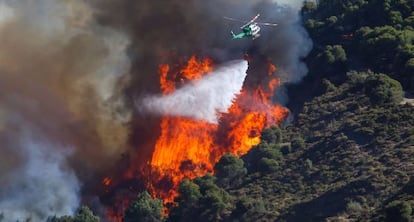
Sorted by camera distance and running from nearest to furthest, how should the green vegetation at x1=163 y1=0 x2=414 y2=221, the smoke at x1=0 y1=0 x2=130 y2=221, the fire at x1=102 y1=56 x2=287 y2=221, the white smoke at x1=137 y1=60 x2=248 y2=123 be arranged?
the green vegetation at x1=163 y1=0 x2=414 y2=221, the smoke at x1=0 y1=0 x2=130 y2=221, the fire at x1=102 y1=56 x2=287 y2=221, the white smoke at x1=137 y1=60 x2=248 y2=123

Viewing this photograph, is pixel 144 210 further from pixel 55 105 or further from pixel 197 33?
pixel 197 33

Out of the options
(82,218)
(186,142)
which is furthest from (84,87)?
(82,218)

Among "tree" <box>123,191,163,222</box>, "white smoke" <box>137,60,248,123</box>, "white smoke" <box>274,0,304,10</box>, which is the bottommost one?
"tree" <box>123,191,163,222</box>

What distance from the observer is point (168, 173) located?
107 metres

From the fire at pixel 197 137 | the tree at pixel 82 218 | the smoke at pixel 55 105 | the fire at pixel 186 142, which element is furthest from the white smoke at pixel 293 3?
the tree at pixel 82 218

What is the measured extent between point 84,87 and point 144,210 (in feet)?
67.1

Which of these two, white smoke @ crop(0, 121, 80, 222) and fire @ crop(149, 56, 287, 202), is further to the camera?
fire @ crop(149, 56, 287, 202)

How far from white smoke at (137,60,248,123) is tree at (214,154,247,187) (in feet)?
32.1

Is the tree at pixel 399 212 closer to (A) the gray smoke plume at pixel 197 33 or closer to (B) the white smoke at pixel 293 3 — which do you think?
(A) the gray smoke plume at pixel 197 33

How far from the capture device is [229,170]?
103 meters

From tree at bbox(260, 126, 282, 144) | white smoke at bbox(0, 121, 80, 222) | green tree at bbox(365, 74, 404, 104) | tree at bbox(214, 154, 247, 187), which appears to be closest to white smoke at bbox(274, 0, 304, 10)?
green tree at bbox(365, 74, 404, 104)

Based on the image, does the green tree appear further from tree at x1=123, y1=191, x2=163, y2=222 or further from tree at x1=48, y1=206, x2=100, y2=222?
tree at x1=48, y1=206, x2=100, y2=222

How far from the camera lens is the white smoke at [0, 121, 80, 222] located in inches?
3952

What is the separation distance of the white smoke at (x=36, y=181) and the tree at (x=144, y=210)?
8101 millimetres
